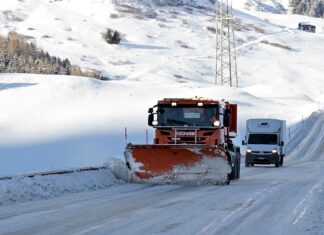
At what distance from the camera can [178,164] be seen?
20.1 m

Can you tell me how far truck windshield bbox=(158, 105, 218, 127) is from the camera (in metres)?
21.3

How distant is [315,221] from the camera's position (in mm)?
12484

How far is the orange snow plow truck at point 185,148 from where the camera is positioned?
20.0 meters

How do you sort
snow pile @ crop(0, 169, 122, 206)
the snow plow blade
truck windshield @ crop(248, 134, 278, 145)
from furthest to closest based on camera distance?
truck windshield @ crop(248, 134, 278, 145) → the snow plow blade → snow pile @ crop(0, 169, 122, 206)

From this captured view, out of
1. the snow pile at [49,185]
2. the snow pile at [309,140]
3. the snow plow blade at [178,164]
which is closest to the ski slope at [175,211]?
the snow pile at [49,185]

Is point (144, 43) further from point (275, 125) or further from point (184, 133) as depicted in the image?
point (184, 133)

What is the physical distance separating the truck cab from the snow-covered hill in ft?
23.8

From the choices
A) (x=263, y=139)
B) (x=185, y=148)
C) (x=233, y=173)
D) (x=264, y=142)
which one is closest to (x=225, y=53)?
(x=263, y=139)

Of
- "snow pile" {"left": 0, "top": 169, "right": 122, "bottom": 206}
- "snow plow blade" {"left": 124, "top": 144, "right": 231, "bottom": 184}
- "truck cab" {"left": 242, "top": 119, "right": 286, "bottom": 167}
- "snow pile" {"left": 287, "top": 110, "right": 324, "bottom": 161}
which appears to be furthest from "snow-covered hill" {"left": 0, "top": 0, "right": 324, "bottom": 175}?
"truck cab" {"left": 242, "top": 119, "right": 286, "bottom": 167}

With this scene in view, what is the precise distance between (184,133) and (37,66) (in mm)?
76005

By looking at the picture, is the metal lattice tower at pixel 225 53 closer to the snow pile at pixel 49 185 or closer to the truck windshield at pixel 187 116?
the truck windshield at pixel 187 116

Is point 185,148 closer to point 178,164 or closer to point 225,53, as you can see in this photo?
point 178,164

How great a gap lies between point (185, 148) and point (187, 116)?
5.65 ft

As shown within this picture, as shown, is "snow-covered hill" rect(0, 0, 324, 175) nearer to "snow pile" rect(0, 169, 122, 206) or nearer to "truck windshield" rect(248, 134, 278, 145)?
"snow pile" rect(0, 169, 122, 206)
